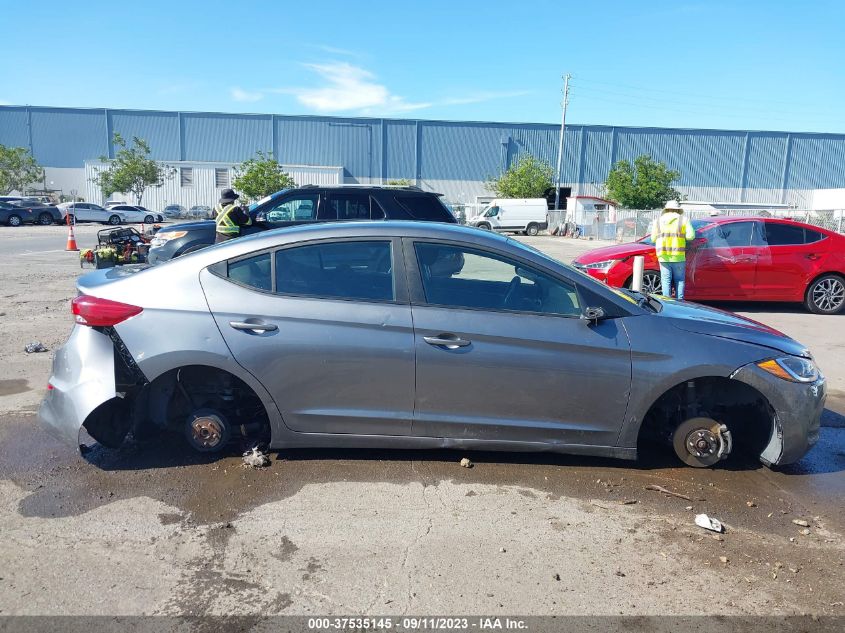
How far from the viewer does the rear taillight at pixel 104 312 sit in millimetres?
3803

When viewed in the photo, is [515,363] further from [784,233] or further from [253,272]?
[784,233]

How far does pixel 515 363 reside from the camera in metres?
3.73

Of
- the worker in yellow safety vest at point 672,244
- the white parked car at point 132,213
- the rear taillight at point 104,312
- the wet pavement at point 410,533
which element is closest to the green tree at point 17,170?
the white parked car at point 132,213

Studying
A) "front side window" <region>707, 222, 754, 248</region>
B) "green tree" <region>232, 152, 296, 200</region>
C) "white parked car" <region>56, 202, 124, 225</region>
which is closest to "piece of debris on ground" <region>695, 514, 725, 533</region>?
"front side window" <region>707, 222, 754, 248</region>

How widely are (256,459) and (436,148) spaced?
186 feet

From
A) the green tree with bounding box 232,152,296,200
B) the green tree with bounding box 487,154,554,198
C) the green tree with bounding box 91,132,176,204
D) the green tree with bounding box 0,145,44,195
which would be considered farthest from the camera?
the green tree with bounding box 487,154,554,198

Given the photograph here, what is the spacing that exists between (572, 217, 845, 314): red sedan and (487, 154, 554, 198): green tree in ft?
138

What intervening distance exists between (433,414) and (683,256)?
6.52 m

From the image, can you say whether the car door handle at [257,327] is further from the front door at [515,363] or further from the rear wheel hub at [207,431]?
the front door at [515,363]

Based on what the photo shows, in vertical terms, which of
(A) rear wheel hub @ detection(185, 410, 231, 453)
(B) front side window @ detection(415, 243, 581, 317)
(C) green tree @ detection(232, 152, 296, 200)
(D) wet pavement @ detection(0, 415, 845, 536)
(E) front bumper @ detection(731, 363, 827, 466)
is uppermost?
(C) green tree @ detection(232, 152, 296, 200)

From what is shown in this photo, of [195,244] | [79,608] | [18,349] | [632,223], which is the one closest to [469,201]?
[632,223]

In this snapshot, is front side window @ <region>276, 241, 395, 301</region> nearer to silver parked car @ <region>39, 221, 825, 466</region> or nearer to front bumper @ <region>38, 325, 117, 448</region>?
silver parked car @ <region>39, 221, 825, 466</region>

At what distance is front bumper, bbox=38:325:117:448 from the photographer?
3.76m

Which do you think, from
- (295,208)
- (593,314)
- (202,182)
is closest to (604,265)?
(295,208)
